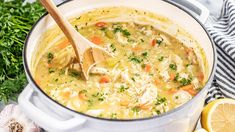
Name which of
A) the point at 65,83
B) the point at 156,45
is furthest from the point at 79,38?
the point at 156,45

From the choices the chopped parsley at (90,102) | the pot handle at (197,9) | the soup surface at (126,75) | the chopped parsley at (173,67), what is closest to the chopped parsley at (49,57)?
the soup surface at (126,75)

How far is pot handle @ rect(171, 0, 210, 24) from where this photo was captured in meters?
2.42

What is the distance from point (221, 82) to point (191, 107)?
2.68 feet

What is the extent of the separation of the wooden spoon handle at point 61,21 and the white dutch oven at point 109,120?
126 mm

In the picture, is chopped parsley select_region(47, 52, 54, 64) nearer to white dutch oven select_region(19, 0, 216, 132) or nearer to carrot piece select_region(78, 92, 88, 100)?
white dutch oven select_region(19, 0, 216, 132)

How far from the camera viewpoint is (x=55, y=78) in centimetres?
243

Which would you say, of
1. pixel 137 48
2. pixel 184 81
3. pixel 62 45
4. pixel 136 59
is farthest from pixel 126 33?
pixel 184 81

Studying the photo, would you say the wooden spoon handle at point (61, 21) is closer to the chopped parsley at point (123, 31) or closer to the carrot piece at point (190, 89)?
the chopped parsley at point (123, 31)

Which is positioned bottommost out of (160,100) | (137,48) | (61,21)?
(160,100)

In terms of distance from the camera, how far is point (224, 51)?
2.94m

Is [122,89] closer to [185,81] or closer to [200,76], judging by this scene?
[185,81]

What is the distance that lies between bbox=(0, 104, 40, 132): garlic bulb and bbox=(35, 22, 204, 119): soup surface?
222mm

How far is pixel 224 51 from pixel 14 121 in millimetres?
1257

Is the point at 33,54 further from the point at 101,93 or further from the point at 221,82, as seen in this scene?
the point at 221,82
